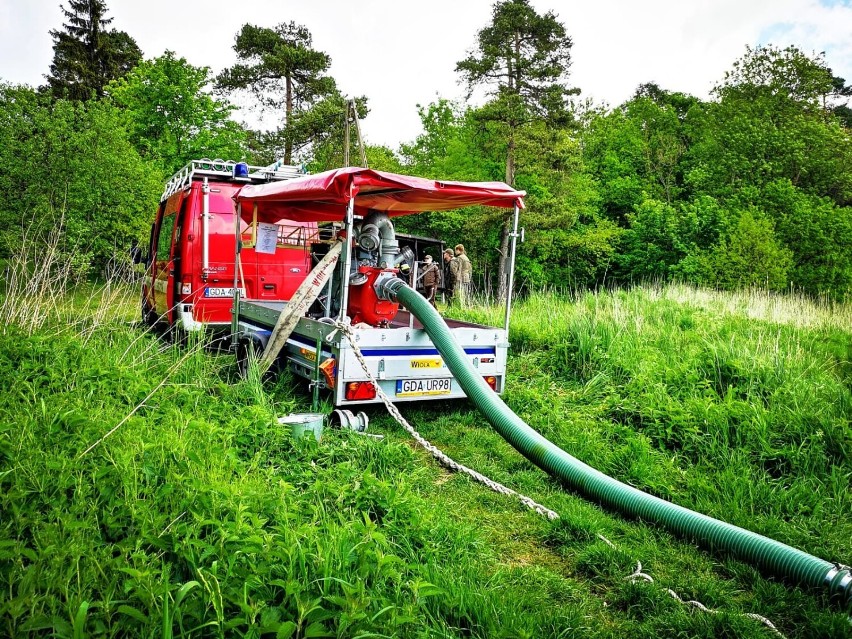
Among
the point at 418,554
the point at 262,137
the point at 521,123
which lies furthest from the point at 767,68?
the point at 418,554

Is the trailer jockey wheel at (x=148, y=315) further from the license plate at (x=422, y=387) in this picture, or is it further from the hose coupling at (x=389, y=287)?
the license plate at (x=422, y=387)

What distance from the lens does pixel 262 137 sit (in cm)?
2917

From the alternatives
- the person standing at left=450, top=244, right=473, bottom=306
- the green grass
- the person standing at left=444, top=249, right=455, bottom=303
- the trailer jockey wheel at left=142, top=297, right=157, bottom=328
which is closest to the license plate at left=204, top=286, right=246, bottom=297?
the green grass

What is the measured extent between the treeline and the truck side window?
689 centimetres

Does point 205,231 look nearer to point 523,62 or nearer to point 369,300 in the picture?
point 369,300

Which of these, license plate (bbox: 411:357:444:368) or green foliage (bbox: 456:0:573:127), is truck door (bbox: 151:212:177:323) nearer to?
license plate (bbox: 411:357:444:368)

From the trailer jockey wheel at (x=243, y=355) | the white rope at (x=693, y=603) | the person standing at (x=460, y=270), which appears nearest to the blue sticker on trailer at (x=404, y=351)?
the trailer jockey wheel at (x=243, y=355)

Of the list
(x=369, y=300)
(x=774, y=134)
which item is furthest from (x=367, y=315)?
(x=774, y=134)

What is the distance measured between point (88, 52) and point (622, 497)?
148 feet

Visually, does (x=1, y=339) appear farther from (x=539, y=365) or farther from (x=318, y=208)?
(x=539, y=365)

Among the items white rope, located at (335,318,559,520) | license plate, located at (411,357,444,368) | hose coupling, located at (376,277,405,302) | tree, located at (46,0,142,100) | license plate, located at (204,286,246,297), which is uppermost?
tree, located at (46,0,142,100)

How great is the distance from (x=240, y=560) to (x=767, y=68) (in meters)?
38.0

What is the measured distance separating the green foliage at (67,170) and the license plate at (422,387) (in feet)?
35.7

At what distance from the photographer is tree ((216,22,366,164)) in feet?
94.1
